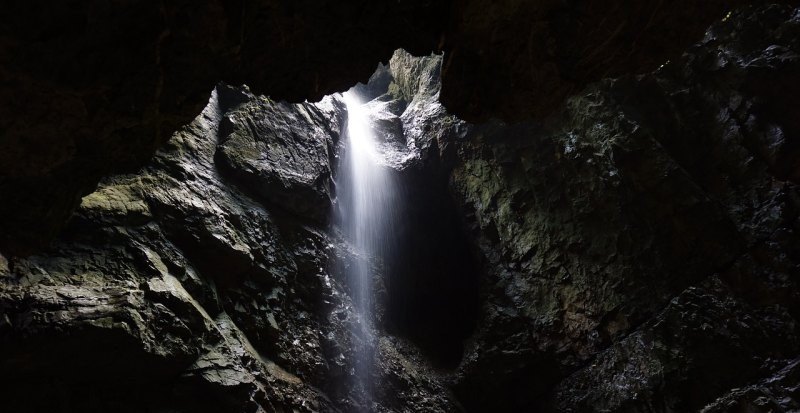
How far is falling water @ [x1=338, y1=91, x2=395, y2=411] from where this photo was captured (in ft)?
27.2

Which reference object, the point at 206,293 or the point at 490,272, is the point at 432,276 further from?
the point at 206,293

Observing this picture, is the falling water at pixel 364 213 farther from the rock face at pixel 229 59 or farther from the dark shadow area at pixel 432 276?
the rock face at pixel 229 59

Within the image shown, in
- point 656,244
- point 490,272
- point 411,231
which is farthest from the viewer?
point 411,231

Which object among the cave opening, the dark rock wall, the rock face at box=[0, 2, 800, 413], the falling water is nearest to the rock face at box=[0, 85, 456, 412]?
the rock face at box=[0, 2, 800, 413]

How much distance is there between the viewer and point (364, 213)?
10.7m

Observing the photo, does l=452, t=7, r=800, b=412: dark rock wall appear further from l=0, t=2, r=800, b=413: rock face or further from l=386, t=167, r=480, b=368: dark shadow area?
l=386, t=167, r=480, b=368: dark shadow area

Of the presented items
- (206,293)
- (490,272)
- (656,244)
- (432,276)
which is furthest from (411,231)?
(206,293)

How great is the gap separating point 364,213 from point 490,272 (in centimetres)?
341

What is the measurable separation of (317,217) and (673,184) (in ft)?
21.2

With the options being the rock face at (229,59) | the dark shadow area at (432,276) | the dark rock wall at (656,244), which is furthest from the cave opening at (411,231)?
the rock face at (229,59)

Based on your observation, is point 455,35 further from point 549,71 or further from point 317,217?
point 317,217

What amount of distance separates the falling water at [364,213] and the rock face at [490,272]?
34 centimetres

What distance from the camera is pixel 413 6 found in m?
3.82

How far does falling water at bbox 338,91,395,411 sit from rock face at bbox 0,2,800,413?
1.13 ft
